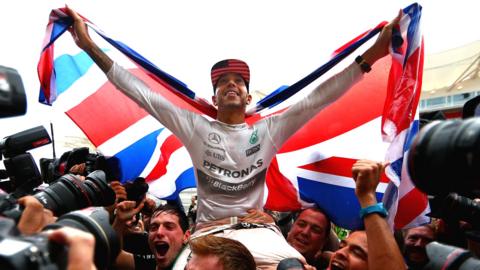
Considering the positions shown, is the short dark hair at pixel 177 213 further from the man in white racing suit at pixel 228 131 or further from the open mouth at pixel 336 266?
the open mouth at pixel 336 266

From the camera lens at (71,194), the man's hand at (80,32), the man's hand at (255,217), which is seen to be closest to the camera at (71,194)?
the camera lens at (71,194)

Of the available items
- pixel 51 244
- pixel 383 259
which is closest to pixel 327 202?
pixel 383 259

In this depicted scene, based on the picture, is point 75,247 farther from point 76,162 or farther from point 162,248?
point 162,248

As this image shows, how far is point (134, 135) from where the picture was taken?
12.7 feet

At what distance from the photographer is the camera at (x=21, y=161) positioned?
2.17m

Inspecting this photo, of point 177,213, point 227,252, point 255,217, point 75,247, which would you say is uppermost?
point 75,247

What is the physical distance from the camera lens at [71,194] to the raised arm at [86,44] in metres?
0.83

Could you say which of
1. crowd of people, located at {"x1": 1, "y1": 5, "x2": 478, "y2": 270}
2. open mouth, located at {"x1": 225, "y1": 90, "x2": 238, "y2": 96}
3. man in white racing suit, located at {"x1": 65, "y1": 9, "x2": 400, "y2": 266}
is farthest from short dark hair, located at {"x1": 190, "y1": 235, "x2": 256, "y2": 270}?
open mouth, located at {"x1": 225, "y1": 90, "x2": 238, "y2": 96}

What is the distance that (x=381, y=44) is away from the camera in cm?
269

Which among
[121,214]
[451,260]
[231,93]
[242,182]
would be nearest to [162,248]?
[121,214]

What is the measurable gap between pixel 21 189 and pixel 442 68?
203 inches

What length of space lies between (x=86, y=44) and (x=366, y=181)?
172 centimetres

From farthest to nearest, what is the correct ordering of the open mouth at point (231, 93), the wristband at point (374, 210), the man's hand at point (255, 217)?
the open mouth at point (231, 93), the man's hand at point (255, 217), the wristband at point (374, 210)

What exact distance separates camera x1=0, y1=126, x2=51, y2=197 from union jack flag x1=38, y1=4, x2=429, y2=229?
83 cm
